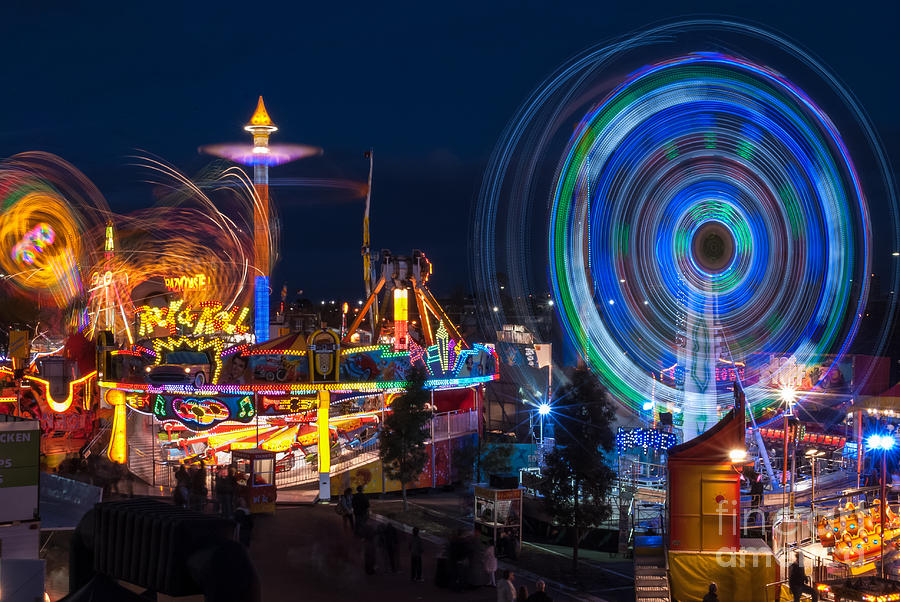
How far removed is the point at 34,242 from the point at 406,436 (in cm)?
3129

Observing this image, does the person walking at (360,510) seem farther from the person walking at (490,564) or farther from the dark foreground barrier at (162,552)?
the dark foreground barrier at (162,552)

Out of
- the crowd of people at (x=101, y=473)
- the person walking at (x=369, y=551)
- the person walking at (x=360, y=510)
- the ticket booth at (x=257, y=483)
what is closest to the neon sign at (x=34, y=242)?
the crowd of people at (x=101, y=473)

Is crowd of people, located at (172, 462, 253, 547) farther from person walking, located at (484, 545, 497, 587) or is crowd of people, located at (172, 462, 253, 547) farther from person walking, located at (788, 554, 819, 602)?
person walking, located at (788, 554, 819, 602)

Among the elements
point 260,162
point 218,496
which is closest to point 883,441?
point 218,496

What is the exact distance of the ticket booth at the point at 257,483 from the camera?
80.3ft

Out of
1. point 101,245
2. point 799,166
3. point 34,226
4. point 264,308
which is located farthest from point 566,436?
point 101,245

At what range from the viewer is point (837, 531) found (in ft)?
61.9

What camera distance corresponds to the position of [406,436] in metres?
26.7

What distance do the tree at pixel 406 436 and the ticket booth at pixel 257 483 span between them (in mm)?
3366

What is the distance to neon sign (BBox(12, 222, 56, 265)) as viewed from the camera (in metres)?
48.6

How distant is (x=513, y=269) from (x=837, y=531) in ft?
56.6

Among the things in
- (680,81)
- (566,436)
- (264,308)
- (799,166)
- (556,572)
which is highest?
(680,81)

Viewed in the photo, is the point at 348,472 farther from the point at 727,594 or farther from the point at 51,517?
the point at 727,594

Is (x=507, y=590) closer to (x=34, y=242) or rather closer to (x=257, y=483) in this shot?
(x=257, y=483)
